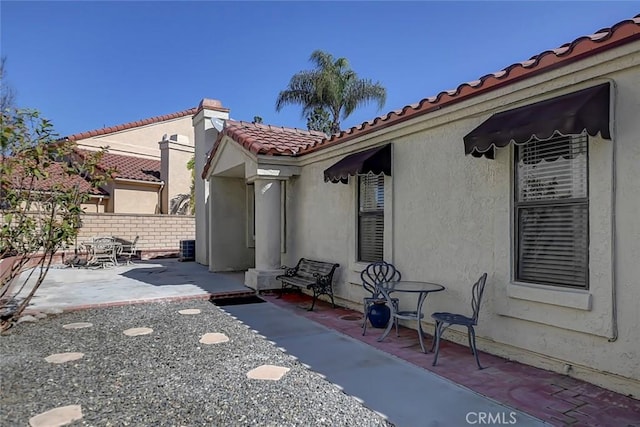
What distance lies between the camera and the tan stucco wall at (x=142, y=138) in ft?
95.0

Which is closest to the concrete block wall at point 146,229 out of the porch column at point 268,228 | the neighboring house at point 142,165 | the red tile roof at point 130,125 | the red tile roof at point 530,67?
the neighboring house at point 142,165

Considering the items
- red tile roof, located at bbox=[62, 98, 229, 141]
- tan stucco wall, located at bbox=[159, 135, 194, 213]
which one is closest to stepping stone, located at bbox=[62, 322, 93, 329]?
red tile roof, located at bbox=[62, 98, 229, 141]

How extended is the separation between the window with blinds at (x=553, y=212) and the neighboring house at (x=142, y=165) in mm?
23457

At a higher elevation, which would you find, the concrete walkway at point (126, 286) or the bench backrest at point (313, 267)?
the bench backrest at point (313, 267)

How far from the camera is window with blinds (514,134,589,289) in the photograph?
16.6 feet

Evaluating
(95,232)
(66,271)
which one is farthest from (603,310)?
(95,232)

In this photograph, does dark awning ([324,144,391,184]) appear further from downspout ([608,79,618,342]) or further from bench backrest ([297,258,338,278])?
downspout ([608,79,618,342])

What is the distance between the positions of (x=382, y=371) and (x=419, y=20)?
9124 mm

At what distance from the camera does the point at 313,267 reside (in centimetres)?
1057

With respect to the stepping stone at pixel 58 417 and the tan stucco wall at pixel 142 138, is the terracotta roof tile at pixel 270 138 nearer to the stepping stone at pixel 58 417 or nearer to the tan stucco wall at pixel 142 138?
the stepping stone at pixel 58 417

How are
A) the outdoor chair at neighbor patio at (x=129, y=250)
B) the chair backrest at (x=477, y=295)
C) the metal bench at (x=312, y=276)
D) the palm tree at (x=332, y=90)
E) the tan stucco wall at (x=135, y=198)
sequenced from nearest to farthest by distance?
the chair backrest at (x=477, y=295) < the metal bench at (x=312, y=276) < the outdoor chair at neighbor patio at (x=129, y=250) < the tan stucco wall at (x=135, y=198) < the palm tree at (x=332, y=90)

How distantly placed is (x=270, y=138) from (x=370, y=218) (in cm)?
543

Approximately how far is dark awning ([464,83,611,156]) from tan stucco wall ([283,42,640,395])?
0.85 ft

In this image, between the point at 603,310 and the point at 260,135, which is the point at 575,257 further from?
the point at 260,135
